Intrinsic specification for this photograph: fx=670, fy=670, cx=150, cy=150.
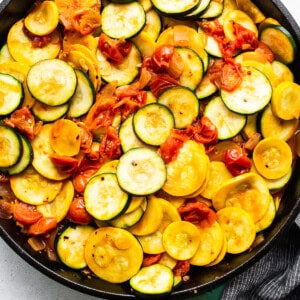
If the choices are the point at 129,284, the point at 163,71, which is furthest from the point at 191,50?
the point at 129,284

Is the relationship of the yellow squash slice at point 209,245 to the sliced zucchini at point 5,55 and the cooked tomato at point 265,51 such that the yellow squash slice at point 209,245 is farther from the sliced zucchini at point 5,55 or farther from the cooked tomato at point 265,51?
the sliced zucchini at point 5,55

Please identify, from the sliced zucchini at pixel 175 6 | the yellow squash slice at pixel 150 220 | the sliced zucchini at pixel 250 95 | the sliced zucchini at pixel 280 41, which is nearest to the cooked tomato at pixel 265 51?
the sliced zucchini at pixel 280 41

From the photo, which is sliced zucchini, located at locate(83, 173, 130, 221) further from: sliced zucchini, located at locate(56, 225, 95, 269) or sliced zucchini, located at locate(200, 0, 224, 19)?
sliced zucchini, located at locate(200, 0, 224, 19)

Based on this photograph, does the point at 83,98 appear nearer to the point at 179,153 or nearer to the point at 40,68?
the point at 40,68

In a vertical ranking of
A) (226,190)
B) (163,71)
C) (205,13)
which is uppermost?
(205,13)

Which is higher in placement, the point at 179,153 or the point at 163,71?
the point at 163,71

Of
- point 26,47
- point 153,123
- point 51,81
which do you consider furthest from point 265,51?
point 26,47
